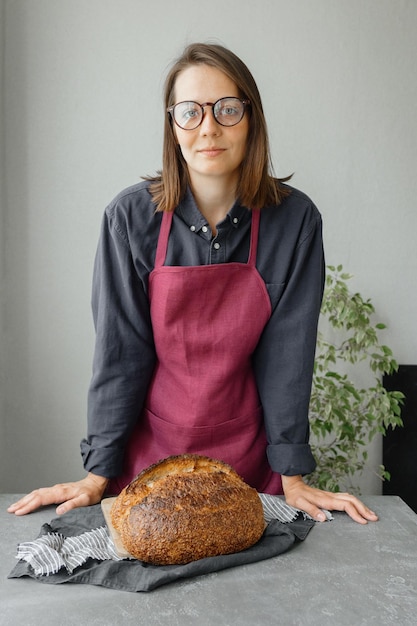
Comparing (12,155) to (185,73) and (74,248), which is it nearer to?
(74,248)

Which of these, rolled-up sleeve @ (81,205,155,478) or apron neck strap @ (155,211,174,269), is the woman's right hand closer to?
rolled-up sleeve @ (81,205,155,478)

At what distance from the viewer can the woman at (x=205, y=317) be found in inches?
60.7

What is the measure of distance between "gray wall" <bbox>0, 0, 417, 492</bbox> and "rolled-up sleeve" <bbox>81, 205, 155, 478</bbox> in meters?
1.29

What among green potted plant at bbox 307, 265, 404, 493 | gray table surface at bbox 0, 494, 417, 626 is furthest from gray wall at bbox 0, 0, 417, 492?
gray table surface at bbox 0, 494, 417, 626

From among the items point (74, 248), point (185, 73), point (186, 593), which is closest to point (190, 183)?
point (185, 73)

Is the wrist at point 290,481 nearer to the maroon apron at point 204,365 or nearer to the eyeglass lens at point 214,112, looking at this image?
the maroon apron at point 204,365

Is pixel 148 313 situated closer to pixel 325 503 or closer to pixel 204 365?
pixel 204 365

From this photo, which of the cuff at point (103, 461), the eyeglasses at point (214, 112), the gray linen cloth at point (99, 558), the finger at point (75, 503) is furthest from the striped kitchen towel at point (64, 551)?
the eyeglasses at point (214, 112)

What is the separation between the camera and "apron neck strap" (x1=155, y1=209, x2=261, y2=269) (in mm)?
1557

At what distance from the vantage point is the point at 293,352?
1.59m

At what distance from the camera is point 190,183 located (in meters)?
1.61

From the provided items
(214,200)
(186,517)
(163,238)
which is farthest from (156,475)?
(214,200)

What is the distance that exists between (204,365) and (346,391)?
1255mm

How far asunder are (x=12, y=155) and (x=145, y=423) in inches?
60.4
